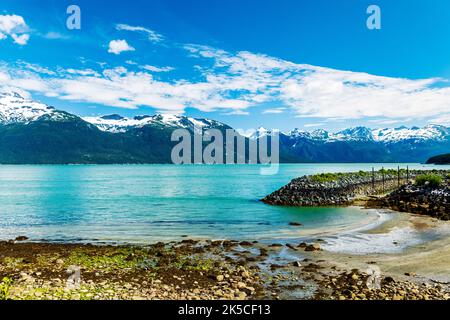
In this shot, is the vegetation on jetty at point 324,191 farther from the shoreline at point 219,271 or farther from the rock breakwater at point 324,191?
the shoreline at point 219,271

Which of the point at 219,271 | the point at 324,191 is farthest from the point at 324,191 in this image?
the point at 219,271

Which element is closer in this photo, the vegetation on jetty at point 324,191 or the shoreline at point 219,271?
the shoreline at point 219,271

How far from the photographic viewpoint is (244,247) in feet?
85.7

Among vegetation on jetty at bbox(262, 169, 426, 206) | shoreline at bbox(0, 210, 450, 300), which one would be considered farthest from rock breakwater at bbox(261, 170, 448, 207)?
shoreline at bbox(0, 210, 450, 300)

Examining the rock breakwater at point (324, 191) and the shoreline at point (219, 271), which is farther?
the rock breakwater at point (324, 191)

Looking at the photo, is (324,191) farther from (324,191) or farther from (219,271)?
(219,271)

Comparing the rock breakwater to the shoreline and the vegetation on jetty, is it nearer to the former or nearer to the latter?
the vegetation on jetty

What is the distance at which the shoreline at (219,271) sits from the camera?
15398mm

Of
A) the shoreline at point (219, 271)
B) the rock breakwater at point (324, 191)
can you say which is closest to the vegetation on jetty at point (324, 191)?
the rock breakwater at point (324, 191)

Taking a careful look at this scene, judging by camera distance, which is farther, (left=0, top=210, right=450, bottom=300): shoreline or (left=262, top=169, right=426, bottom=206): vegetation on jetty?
(left=262, top=169, right=426, bottom=206): vegetation on jetty

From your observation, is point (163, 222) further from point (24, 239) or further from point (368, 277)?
point (368, 277)

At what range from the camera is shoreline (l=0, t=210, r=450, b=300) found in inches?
606
